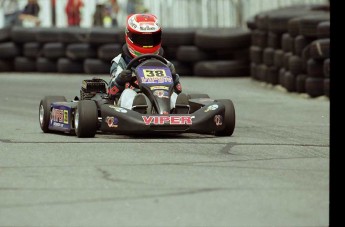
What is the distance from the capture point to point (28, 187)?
7965 mm

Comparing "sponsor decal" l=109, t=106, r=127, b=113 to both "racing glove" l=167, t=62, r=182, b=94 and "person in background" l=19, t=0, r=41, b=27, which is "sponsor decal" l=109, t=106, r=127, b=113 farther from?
"person in background" l=19, t=0, r=41, b=27

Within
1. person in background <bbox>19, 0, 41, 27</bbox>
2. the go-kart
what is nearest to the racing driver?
the go-kart

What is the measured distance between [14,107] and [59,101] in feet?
13.2

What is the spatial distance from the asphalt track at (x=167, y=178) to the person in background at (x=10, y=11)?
583 inches

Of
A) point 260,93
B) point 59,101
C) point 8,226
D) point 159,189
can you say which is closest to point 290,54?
point 260,93

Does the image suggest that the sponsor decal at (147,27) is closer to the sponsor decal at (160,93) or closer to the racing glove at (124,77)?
the racing glove at (124,77)

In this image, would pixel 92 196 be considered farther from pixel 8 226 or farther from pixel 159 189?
pixel 8 226

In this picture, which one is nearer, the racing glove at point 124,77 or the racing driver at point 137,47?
the racing glove at point 124,77

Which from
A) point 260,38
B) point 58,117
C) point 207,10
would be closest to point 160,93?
point 58,117

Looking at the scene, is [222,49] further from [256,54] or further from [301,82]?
[301,82]

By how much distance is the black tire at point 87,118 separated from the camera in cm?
1070

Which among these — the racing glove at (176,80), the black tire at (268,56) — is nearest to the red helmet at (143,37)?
the racing glove at (176,80)

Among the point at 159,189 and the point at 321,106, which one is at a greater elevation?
the point at 159,189

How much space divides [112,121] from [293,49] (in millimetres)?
7758
